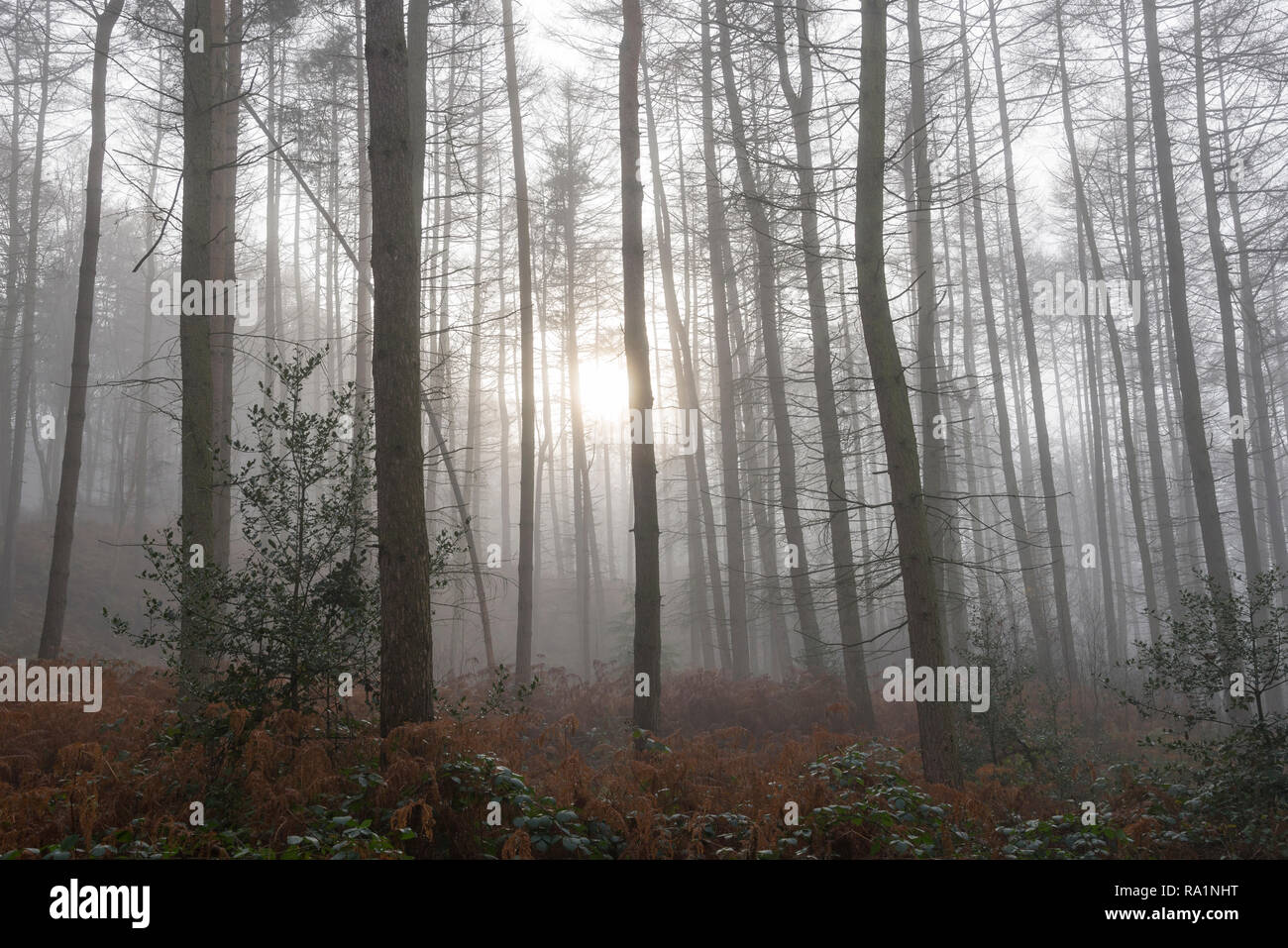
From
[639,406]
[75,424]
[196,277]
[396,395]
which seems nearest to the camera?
[396,395]

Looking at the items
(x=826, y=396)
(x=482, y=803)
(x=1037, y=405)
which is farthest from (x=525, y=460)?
(x=1037, y=405)

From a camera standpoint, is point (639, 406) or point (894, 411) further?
point (639, 406)

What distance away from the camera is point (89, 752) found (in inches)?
227

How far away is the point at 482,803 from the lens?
16.6ft

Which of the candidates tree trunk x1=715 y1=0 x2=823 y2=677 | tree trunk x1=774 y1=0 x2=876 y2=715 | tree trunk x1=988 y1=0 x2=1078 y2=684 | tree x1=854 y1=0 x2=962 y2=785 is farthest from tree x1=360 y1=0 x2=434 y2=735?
tree trunk x1=988 y1=0 x2=1078 y2=684

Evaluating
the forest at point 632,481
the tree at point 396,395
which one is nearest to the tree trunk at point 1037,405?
the forest at point 632,481

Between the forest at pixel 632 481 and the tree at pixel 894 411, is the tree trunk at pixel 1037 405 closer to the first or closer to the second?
the forest at pixel 632 481

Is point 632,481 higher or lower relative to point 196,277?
lower

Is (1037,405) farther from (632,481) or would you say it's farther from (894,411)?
(894,411)

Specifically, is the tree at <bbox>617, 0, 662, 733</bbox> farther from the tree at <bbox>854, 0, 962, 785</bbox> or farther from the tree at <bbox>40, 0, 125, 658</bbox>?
the tree at <bbox>40, 0, 125, 658</bbox>

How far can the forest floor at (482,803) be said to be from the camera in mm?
4742
